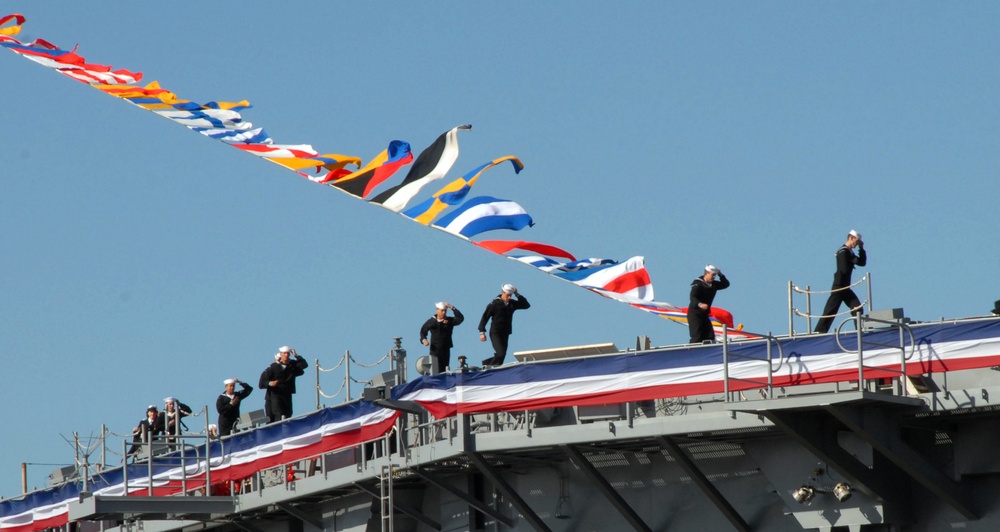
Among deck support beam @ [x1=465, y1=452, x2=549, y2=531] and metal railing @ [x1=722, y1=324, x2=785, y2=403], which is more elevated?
metal railing @ [x1=722, y1=324, x2=785, y2=403]

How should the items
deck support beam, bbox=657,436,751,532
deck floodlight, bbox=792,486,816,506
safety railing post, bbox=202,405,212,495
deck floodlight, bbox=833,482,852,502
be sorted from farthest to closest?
safety railing post, bbox=202,405,212,495, deck support beam, bbox=657,436,751,532, deck floodlight, bbox=792,486,816,506, deck floodlight, bbox=833,482,852,502

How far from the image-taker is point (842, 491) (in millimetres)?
19078

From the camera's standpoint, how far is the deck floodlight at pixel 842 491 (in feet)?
62.5

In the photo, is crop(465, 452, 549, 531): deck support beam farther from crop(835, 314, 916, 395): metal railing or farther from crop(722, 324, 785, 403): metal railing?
crop(835, 314, 916, 395): metal railing

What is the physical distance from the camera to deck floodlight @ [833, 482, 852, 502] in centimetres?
1905

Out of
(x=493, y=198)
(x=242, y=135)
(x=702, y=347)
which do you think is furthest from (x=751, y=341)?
(x=242, y=135)

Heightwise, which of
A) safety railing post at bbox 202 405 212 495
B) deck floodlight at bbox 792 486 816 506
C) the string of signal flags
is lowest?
deck floodlight at bbox 792 486 816 506

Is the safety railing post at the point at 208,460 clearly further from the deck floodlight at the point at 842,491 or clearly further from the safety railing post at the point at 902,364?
the safety railing post at the point at 902,364

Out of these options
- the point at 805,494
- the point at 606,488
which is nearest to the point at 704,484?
the point at 606,488

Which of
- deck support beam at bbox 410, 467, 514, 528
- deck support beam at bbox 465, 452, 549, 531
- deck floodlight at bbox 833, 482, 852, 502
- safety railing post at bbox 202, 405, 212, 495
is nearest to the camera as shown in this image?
deck floodlight at bbox 833, 482, 852, 502

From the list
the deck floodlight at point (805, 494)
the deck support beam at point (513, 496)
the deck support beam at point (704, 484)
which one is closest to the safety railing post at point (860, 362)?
the deck floodlight at point (805, 494)

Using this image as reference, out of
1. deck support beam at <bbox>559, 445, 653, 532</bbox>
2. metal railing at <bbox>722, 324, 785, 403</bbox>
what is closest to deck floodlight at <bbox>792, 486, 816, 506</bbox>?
metal railing at <bbox>722, 324, 785, 403</bbox>

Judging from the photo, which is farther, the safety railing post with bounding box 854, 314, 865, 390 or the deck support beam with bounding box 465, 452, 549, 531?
the deck support beam with bounding box 465, 452, 549, 531

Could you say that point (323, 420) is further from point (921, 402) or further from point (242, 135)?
point (921, 402)
